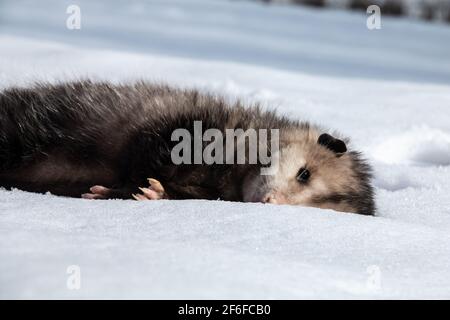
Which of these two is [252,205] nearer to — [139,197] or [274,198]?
[274,198]

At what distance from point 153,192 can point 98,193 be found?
19 cm

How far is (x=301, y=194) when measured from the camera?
2.96m

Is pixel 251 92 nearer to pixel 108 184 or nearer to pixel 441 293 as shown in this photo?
pixel 108 184

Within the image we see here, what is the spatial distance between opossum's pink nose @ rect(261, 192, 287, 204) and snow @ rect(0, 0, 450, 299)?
0.24 meters

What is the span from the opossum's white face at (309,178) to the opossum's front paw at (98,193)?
471mm

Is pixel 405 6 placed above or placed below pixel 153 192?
above

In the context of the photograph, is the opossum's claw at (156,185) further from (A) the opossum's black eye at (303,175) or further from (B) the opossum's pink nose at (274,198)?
(A) the opossum's black eye at (303,175)

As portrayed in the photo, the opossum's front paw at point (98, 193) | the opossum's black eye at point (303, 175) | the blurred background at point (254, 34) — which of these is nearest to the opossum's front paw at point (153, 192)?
the opossum's front paw at point (98, 193)

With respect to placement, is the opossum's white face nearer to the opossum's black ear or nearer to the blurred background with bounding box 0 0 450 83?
the opossum's black ear

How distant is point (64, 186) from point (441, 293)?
148 cm

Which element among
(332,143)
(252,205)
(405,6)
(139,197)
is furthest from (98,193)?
(405,6)

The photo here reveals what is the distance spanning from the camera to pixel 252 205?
2.53 meters

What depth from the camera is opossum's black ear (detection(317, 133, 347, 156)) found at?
10.1 ft
